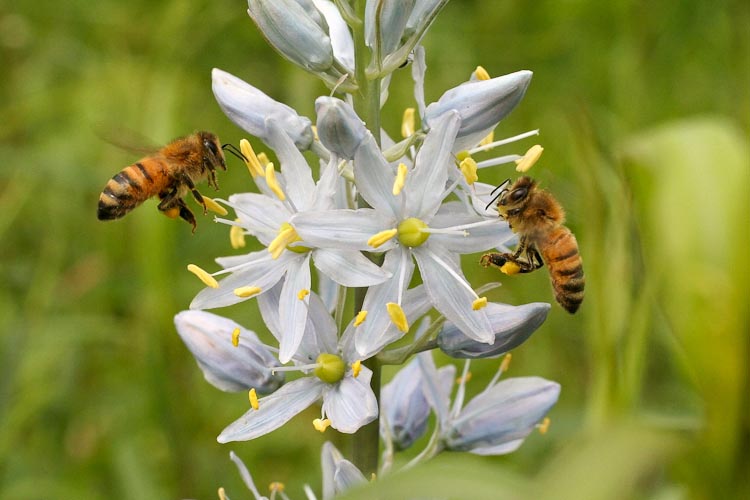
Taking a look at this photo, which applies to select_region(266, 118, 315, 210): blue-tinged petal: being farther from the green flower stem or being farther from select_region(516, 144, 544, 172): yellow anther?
select_region(516, 144, 544, 172): yellow anther

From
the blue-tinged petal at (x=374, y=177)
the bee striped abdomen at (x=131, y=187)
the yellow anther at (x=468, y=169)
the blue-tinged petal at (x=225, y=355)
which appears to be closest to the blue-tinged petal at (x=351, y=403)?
the blue-tinged petal at (x=225, y=355)

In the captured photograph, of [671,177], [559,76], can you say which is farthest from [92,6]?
[671,177]

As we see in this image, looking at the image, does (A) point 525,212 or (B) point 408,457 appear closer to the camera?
(A) point 525,212

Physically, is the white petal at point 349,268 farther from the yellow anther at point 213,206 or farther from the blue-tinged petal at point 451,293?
the yellow anther at point 213,206

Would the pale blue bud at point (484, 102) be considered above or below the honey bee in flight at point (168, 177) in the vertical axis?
below

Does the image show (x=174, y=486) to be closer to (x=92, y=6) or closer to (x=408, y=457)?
(x=408, y=457)

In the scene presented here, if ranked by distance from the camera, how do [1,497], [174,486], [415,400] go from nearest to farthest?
[415,400] < [1,497] < [174,486]

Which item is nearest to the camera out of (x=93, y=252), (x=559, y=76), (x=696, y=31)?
(x=93, y=252)

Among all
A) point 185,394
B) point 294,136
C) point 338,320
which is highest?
point 294,136
